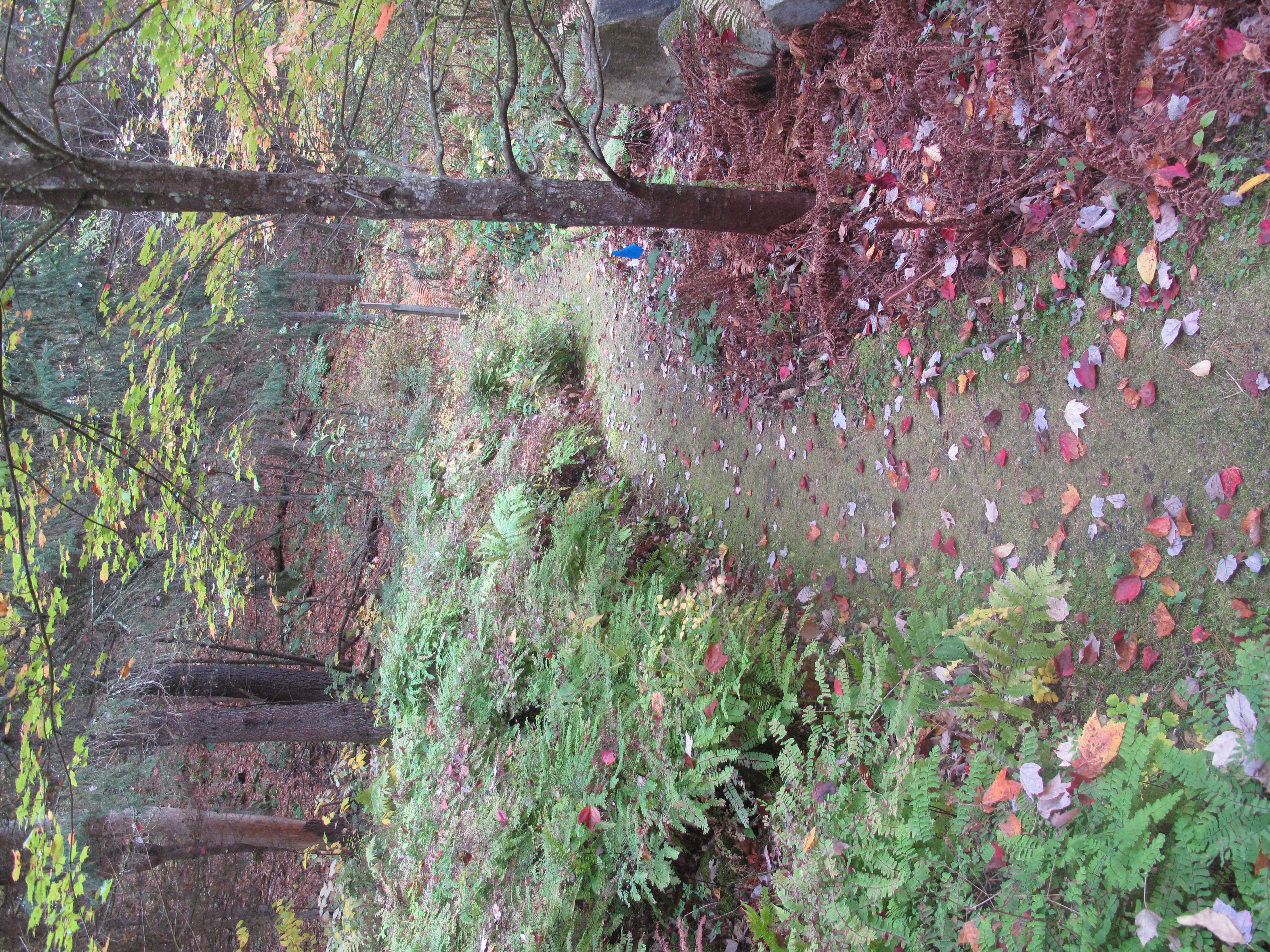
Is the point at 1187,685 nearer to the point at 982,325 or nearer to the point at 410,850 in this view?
the point at 982,325

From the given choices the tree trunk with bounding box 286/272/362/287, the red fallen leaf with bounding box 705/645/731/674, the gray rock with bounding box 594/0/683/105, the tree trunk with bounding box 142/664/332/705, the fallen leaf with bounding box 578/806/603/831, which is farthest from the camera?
the tree trunk with bounding box 286/272/362/287

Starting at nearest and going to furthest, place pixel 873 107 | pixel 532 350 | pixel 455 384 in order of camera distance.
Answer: pixel 873 107, pixel 532 350, pixel 455 384

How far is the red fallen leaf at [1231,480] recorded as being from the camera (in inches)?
90.4

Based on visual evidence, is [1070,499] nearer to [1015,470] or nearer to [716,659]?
[1015,470]

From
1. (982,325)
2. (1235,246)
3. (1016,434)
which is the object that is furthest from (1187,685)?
(982,325)

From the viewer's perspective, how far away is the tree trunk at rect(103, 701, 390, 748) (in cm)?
669

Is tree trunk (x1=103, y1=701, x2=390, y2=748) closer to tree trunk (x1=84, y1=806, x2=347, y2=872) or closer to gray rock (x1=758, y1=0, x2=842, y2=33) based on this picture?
tree trunk (x1=84, y1=806, x2=347, y2=872)

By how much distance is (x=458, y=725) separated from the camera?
568cm

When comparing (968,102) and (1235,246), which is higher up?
(968,102)

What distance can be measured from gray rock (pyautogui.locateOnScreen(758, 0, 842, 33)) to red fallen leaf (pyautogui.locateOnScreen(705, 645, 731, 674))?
10.8 ft

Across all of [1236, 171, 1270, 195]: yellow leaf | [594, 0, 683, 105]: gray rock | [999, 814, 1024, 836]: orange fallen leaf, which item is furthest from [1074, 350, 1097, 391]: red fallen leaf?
[594, 0, 683, 105]: gray rock

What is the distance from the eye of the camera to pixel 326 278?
13.1 m

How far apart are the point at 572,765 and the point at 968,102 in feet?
12.8

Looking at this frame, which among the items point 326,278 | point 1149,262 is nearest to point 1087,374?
point 1149,262
